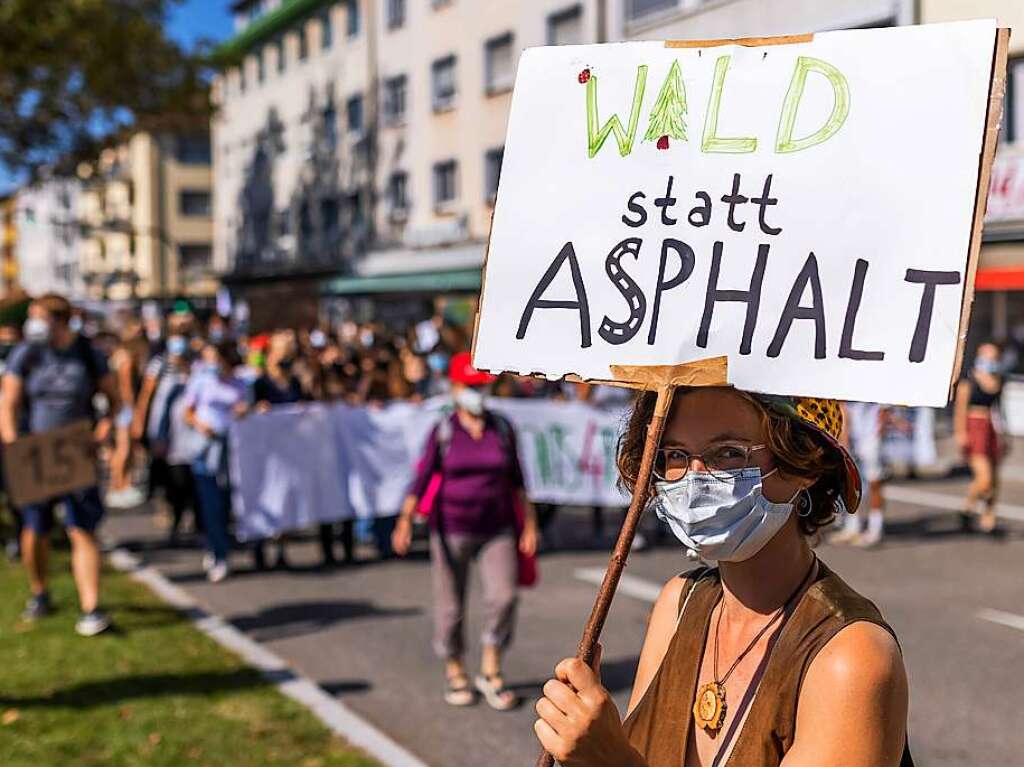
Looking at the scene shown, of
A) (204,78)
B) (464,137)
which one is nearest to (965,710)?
(204,78)

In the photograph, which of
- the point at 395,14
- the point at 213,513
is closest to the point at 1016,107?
the point at 213,513

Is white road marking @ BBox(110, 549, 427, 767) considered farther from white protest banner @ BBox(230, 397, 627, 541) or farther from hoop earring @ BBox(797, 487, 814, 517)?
hoop earring @ BBox(797, 487, 814, 517)

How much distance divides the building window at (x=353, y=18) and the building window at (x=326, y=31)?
1626mm

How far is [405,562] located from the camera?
962cm

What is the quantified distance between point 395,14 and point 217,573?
29.1 metres

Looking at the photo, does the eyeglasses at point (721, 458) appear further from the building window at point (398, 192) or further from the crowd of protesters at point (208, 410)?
the building window at point (398, 192)

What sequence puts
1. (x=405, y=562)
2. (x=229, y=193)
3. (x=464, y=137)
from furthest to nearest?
(x=229, y=193), (x=464, y=137), (x=405, y=562)

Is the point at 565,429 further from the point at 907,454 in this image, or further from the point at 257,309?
the point at 257,309

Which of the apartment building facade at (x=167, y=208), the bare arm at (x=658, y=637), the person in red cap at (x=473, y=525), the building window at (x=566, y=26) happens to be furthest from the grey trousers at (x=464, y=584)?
the apartment building facade at (x=167, y=208)

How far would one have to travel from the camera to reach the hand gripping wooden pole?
74.0 inches

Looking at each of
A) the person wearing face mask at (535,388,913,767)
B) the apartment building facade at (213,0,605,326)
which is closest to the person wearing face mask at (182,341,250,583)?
the person wearing face mask at (535,388,913,767)

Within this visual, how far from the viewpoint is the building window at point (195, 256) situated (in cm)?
6400

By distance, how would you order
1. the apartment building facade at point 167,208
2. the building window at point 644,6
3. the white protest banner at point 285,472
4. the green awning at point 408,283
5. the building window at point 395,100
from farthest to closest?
1. the apartment building facade at point 167,208
2. the building window at point 395,100
3. the green awning at point 408,283
4. the building window at point 644,6
5. the white protest banner at point 285,472

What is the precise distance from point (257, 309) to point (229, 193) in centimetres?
3296
